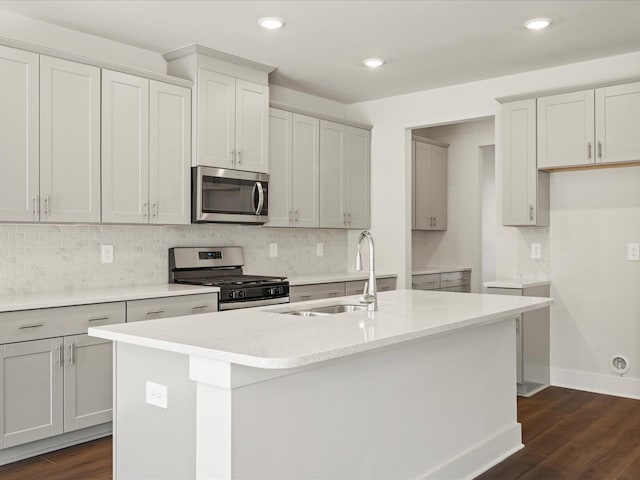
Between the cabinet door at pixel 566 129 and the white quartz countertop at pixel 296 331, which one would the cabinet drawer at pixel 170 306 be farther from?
the cabinet door at pixel 566 129

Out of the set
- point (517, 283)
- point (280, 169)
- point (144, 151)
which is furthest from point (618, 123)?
point (144, 151)

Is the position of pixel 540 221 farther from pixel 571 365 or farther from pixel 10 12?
pixel 10 12

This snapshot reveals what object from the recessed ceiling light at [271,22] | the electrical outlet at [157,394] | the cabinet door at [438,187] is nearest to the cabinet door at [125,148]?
the recessed ceiling light at [271,22]

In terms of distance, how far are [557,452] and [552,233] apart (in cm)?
212

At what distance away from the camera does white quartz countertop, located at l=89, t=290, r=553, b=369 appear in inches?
74.2

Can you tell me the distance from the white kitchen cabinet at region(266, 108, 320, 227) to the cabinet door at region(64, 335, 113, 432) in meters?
1.90

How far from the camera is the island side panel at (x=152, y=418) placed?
2246 mm

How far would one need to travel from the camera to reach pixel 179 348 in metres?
1.99

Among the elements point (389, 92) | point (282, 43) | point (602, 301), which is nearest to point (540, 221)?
point (602, 301)

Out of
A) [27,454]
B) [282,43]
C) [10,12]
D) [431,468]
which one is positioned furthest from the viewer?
[282,43]

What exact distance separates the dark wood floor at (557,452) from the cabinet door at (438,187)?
8.80 ft

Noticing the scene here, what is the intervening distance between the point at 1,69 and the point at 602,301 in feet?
14.7

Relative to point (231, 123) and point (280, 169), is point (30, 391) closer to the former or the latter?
point (231, 123)

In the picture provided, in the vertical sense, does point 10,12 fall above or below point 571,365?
above
